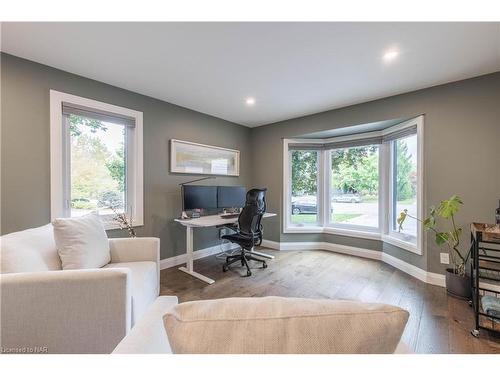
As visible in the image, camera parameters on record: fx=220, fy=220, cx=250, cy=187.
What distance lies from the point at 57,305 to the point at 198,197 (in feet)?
6.96

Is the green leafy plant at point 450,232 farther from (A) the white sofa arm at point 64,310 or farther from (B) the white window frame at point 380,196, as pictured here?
(A) the white sofa arm at point 64,310

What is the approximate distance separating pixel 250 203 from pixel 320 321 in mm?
2393

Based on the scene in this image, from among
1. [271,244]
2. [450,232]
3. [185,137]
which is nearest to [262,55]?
[185,137]

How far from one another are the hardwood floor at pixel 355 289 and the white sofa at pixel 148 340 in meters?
1.45

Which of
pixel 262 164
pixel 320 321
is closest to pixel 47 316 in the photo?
pixel 320 321

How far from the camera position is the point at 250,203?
9.43 feet

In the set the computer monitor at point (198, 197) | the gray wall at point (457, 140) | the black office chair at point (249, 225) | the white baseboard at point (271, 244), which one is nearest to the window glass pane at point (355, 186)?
the gray wall at point (457, 140)

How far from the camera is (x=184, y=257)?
3240 mm

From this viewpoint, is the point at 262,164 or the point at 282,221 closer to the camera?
the point at 282,221

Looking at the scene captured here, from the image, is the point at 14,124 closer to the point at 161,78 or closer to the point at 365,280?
the point at 161,78

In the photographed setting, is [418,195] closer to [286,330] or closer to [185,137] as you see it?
[286,330]

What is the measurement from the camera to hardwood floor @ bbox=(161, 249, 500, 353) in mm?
1625
